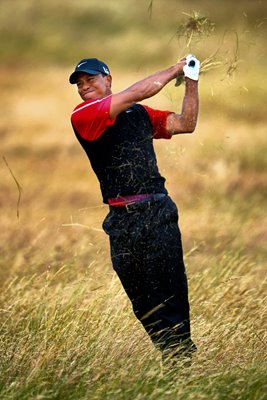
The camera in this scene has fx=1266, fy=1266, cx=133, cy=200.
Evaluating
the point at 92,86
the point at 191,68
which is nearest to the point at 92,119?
the point at 92,86

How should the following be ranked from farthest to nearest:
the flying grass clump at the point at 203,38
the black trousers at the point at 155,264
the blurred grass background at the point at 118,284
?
the flying grass clump at the point at 203,38 → the black trousers at the point at 155,264 → the blurred grass background at the point at 118,284

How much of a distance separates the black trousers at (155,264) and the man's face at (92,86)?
2.19ft

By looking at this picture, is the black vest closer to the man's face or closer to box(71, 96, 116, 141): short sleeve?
box(71, 96, 116, 141): short sleeve

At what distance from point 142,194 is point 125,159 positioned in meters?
0.22

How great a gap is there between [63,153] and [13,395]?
13.8m

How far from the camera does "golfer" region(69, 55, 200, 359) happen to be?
6.85m

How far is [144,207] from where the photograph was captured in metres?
6.88

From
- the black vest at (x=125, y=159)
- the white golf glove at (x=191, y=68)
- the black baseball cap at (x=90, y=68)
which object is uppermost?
the black baseball cap at (x=90, y=68)

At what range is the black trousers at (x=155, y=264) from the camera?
6891mm

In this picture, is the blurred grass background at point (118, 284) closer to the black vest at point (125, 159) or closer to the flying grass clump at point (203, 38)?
the flying grass clump at point (203, 38)

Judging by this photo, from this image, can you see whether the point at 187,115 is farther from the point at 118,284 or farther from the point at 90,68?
the point at 118,284

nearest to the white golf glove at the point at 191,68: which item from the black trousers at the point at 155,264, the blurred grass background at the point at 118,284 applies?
the blurred grass background at the point at 118,284

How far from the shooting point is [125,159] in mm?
6855

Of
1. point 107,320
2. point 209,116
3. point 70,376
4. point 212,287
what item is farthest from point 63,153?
point 70,376
